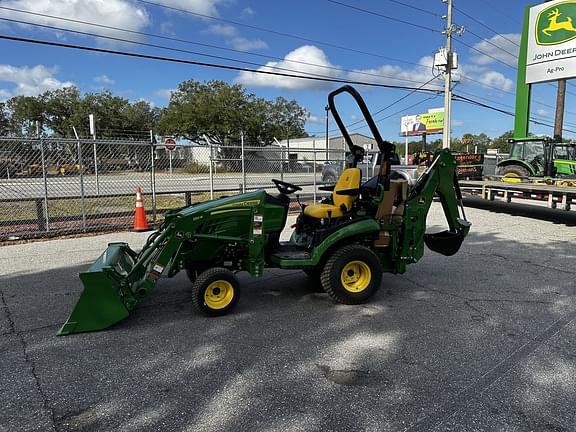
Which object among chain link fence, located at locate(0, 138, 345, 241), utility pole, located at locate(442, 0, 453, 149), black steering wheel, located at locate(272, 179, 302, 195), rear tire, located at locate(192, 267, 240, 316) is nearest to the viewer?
rear tire, located at locate(192, 267, 240, 316)

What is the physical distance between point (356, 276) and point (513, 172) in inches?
507

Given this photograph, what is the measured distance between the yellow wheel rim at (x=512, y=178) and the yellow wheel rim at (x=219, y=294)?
1230cm

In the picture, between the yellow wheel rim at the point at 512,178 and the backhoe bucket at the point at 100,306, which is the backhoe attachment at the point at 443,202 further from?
the yellow wheel rim at the point at 512,178

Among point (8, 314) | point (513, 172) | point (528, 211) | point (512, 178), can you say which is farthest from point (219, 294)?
point (513, 172)

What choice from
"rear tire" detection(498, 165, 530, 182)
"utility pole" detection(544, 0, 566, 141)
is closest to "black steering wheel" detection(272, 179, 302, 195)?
"rear tire" detection(498, 165, 530, 182)

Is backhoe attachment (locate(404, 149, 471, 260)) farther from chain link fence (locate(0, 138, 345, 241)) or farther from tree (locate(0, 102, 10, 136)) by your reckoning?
tree (locate(0, 102, 10, 136))

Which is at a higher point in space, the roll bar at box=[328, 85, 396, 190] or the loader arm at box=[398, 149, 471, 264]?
the roll bar at box=[328, 85, 396, 190]

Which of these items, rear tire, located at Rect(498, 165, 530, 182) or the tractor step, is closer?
the tractor step

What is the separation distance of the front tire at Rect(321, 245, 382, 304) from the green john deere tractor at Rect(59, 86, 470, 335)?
0.4 inches

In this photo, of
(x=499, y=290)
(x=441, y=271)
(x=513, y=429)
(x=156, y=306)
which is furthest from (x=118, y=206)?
(x=513, y=429)

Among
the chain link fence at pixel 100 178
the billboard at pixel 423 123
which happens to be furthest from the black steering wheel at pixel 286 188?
the billboard at pixel 423 123

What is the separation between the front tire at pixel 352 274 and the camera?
14.7ft

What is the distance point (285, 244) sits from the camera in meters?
4.98

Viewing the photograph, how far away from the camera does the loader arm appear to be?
4.99 metres
